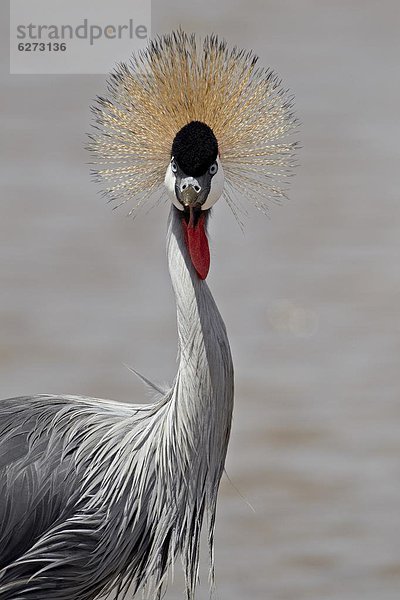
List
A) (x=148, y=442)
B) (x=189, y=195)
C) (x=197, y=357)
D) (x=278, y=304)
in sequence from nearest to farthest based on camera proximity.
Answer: (x=189, y=195)
(x=197, y=357)
(x=148, y=442)
(x=278, y=304)

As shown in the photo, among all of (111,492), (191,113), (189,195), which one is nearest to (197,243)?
(189,195)

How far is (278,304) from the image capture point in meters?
5.80

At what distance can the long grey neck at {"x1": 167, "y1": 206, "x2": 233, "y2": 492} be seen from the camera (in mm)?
2881

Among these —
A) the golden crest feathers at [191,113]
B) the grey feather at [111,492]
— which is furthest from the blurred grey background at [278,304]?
the grey feather at [111,492]

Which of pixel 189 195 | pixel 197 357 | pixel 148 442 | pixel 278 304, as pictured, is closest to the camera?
pixel 189 195

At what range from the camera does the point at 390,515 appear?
4484 mm

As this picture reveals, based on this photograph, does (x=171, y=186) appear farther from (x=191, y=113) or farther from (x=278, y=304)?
(x=278, y=304)

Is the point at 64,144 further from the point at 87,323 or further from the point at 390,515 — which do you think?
the point at 390,515

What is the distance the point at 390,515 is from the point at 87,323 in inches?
63.5

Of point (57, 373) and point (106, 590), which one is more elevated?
point (57, 373)

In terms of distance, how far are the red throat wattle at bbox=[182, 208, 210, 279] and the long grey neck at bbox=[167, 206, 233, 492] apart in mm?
26

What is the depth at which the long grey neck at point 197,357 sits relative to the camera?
2881 mm

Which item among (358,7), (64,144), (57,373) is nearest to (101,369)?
(57,373)

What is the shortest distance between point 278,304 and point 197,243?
2.99 meters
